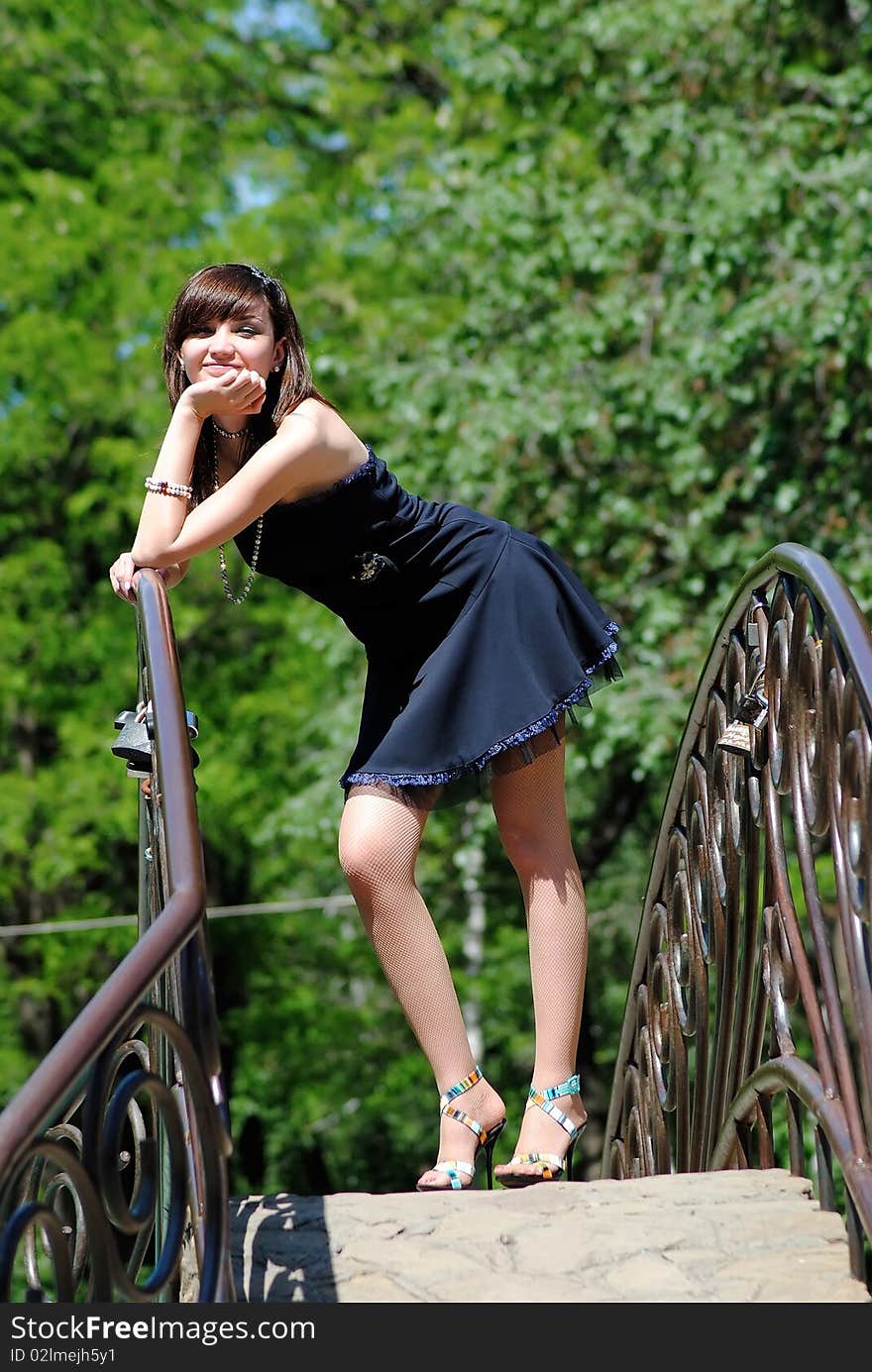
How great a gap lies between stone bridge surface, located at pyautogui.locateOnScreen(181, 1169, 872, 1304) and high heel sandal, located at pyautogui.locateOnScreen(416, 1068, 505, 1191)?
0.63ft

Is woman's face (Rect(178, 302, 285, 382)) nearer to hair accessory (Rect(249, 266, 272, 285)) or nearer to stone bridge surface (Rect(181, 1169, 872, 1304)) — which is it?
hair accessory (Rect(249, 266, 272, 285))

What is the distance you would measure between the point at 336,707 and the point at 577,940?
6695 mm

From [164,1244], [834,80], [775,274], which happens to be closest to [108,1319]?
[164,1244]

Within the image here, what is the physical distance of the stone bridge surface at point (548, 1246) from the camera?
258cm

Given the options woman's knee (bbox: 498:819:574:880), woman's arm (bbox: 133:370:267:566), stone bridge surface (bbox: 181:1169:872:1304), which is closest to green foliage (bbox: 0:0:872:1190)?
woman's knee (bbox: 498:819:574:880)

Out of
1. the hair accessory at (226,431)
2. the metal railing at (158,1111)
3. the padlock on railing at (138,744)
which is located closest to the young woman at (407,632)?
the hair accessory at (226,431)

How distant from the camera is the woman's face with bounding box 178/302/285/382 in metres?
3.23

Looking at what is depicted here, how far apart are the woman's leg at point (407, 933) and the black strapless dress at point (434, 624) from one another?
0.08 m

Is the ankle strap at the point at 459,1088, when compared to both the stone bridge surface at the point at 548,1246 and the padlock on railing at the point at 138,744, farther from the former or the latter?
the padlock on railing at the point at 138,744

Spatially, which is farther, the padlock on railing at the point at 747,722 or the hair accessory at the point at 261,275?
the hair accessory at the point at 261,275

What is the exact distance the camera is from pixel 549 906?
3.48 meters

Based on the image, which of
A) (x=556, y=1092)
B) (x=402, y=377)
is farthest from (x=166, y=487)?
(x=402, y=377)

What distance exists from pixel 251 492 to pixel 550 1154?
4.81 ft

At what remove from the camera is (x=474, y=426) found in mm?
8836
